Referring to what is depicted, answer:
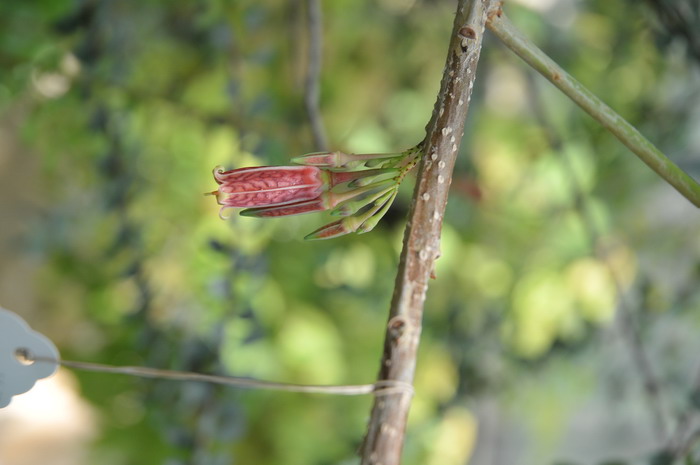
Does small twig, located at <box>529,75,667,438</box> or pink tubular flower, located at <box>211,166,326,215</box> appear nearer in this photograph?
pink tubular flower, located at <box>211,166,326,215</box>

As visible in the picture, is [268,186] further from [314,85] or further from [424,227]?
[314,85]

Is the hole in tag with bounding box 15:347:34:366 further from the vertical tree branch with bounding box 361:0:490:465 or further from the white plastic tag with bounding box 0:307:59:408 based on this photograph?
the vertical tree branch with bounding box 361:0:490:465

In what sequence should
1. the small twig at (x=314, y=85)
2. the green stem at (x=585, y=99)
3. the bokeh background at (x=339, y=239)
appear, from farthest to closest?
the bokeh background at (x=339, y=239) < the small twig at (x=314, y=85) < the green stem at (x=585, y=99)

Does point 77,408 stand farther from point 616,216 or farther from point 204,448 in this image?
point 616,216

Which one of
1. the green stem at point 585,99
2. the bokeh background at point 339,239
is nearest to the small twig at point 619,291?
the bokeh background at point 339,239

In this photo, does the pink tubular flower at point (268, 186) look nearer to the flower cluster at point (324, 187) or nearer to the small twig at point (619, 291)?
the flower cluster at point (324, 187)

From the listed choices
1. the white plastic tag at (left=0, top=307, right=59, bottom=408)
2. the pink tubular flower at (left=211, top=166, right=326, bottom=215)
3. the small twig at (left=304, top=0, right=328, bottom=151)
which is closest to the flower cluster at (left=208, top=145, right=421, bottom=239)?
the pink tubular flower at (left=211, top=166, right=326, bottom=215)
